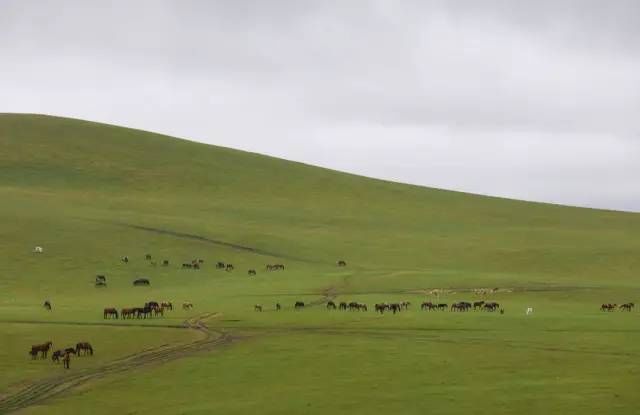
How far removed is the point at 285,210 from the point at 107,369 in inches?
2426

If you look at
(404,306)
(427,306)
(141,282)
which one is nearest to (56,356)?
(404,306)

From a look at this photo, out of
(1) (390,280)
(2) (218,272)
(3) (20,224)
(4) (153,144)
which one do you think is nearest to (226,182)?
(4) (153,144)

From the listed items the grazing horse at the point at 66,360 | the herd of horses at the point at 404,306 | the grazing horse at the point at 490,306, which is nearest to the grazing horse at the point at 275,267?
the herd of horses at the point at 404,306

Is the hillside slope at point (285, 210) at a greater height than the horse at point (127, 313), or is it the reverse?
the hillside slope at point (285, 210)

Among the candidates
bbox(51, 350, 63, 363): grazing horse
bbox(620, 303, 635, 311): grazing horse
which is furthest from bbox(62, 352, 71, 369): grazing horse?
bbox(620, 303, 635, 311): grazing horse

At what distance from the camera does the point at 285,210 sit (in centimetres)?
9569

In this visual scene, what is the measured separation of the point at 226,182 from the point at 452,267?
3911cm

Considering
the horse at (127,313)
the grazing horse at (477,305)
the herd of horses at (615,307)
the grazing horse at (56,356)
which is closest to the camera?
the grazing horse at (56,356)

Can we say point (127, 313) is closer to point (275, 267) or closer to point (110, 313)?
point (110, 313)

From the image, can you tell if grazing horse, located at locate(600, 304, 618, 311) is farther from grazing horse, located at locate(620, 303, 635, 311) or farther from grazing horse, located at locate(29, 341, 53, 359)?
grazing horse, located at locate(29, 341, 53, 359)

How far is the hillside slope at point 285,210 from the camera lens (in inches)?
2960

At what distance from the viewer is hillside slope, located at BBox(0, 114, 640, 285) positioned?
7519 cm

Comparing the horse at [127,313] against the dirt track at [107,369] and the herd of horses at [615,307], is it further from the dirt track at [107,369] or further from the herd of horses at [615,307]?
the herd of horses at [615,307]

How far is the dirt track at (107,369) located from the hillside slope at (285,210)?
2334 cm
